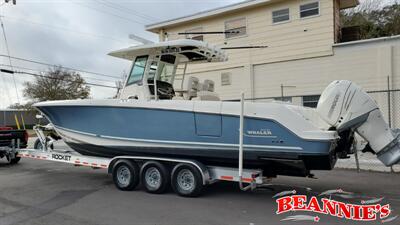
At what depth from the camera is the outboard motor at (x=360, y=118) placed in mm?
6805

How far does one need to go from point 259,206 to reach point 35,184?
5.60 m

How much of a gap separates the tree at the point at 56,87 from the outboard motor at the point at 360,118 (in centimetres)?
4080

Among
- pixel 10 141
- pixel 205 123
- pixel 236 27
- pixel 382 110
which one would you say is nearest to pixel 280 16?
pixel 236 27

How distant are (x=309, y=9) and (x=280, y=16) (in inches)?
50.0

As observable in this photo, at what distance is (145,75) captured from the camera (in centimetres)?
889

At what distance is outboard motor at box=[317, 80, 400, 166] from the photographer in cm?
680

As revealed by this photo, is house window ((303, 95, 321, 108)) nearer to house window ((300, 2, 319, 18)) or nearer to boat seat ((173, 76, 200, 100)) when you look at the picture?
house window ((300, 2, 319, 18))

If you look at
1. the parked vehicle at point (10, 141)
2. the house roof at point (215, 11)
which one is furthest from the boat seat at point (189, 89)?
the house roof at point (215, 11)

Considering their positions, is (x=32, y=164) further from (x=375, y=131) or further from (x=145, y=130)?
(x=375, y=131)

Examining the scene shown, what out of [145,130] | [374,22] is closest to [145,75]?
[145,130]

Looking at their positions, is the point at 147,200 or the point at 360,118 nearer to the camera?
the point at 360,118

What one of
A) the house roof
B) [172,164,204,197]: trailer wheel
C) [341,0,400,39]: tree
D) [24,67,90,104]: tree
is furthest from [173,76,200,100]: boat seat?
[24,67,90,104]: tree

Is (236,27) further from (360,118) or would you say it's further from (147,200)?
(147,200)

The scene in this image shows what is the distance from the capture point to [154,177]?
8.13 meters
